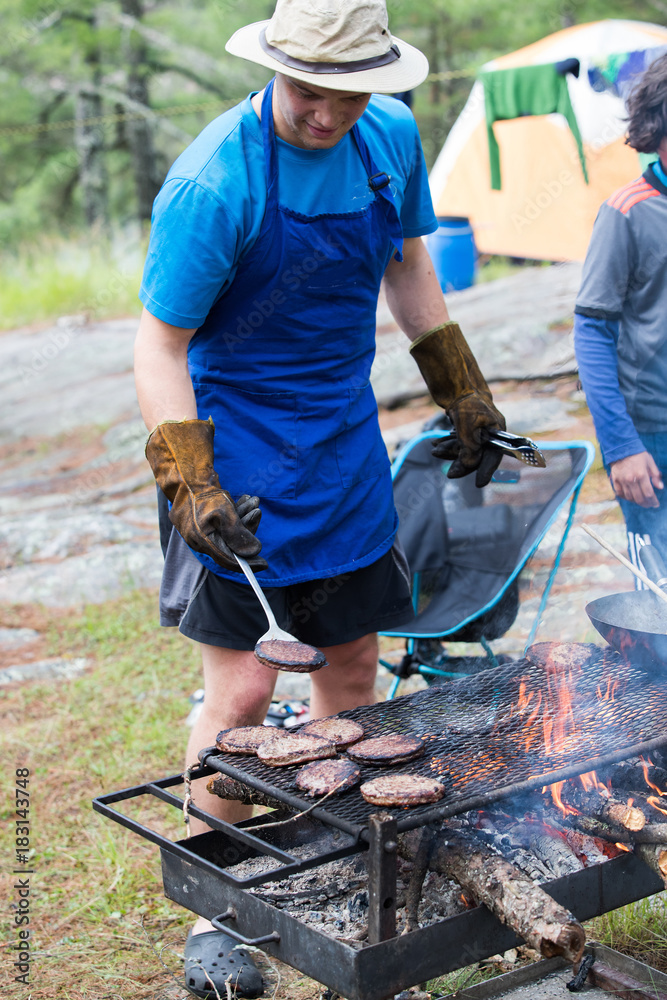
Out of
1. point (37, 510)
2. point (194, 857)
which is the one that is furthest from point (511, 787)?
point (37, 510)

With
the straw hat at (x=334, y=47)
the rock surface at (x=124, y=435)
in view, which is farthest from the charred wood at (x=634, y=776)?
the rock surface at (x=124, y=435)

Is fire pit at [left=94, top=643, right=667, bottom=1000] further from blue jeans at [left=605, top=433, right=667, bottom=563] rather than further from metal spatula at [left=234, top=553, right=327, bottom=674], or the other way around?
blue jeans at [left=605, top=433, right=667, bottom=563]

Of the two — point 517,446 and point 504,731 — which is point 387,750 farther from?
point 517,446

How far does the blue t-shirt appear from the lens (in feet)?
6.80

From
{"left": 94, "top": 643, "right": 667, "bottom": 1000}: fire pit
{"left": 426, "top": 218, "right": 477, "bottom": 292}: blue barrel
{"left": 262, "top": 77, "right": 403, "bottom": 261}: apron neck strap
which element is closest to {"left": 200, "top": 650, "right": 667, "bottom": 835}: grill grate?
{"left": 94, "top": 643, "right": 667, "bottom": 1000}: fire pit

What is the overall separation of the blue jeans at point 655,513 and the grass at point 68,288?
9.22 metres

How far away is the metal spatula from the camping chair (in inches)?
54.5

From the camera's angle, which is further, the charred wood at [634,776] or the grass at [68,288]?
the grass at [68,288]

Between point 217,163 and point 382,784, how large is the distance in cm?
136

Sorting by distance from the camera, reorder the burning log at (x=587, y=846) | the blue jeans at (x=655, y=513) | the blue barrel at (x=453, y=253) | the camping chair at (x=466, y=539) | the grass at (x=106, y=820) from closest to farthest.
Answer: the burning log at (x=587, y=846)
the grass at (x=106, y=820)
the blue jeans at (x=655, y=513)
the camping chair at (x=466, y=539)
the blue barrel at (x=453, y=253)

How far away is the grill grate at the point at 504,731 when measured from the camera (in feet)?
5.72

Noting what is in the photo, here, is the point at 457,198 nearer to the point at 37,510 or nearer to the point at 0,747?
the point at 37,510

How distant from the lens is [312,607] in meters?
2.45

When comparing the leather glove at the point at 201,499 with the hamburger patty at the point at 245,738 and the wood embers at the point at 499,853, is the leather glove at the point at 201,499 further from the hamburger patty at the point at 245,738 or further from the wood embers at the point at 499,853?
the wood embers at the point at 499,853
